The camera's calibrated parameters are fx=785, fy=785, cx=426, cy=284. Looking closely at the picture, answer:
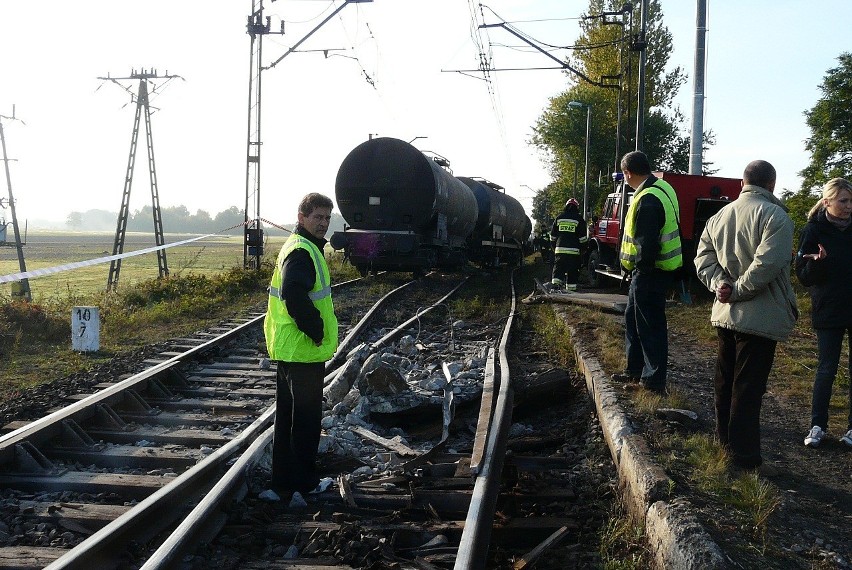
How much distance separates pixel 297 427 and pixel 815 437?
11.1ft

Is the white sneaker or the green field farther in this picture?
the green field

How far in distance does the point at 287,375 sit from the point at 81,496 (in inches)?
55.2

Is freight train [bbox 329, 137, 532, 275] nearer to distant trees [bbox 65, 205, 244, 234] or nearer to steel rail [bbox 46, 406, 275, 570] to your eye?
steel rail [bbox 46, 406, 275, 570]

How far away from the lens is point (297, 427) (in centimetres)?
493

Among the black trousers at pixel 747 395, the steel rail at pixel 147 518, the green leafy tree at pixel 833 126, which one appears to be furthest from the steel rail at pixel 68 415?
the green leafy tree at pixel 833 126

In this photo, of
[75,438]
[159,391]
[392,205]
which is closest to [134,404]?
[159,391]

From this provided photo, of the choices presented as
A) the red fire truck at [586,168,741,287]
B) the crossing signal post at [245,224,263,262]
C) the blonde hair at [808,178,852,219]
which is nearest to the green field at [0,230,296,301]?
the crossing signal post at [245,224,263,262]

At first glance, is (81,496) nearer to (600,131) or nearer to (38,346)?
(38,346)

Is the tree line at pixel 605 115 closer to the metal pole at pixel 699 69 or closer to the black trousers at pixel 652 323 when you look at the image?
the metal pole at pixel 699 69

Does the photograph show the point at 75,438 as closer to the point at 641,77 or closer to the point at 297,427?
the point at 297,427

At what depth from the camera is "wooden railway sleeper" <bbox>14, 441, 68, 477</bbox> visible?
5109mm

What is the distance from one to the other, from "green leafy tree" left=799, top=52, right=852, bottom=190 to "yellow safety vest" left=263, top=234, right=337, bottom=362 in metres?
29.6

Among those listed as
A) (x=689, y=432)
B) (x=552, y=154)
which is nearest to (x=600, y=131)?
(x=552, y=154)

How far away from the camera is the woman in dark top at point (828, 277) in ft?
16.7
